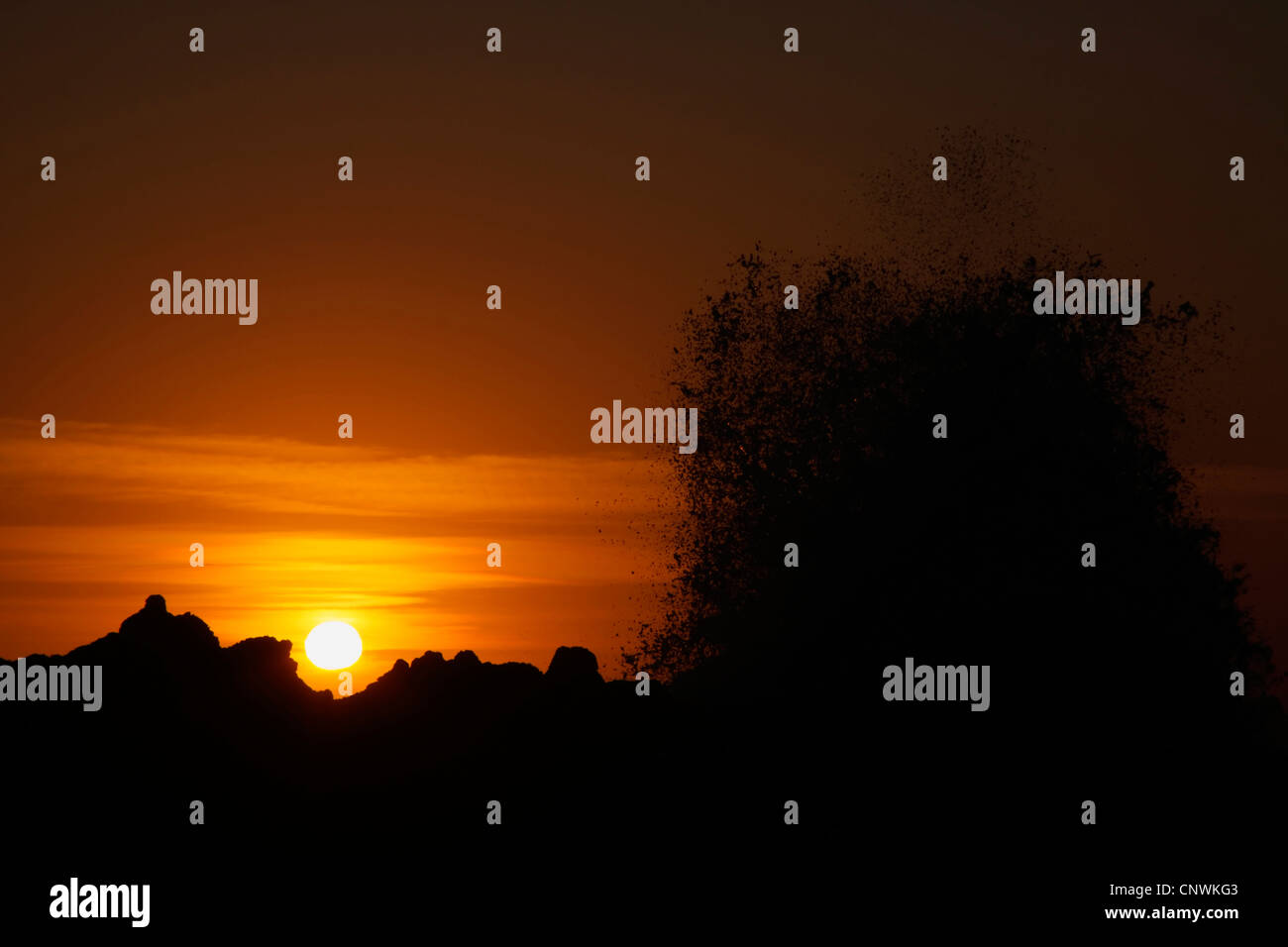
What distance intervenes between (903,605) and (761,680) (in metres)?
4.27

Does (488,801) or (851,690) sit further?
(851,690)

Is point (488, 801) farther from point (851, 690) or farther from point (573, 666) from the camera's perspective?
point (851, 690)

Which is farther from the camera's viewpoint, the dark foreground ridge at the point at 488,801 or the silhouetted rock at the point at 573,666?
the silhouetted rock at the point at 573,666

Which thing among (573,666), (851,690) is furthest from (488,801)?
(851,690)

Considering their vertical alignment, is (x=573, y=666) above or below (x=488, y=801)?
above

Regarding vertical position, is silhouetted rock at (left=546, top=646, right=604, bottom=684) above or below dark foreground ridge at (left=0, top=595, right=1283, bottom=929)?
above

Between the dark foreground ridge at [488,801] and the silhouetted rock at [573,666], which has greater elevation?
the silhouetted rock at [573,666]

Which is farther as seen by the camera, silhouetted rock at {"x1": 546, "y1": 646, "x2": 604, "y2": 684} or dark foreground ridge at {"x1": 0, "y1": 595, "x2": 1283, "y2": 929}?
silhouetted rock at {"x1": 546, "y1": 646, "x2": 604, "y2": 684}
